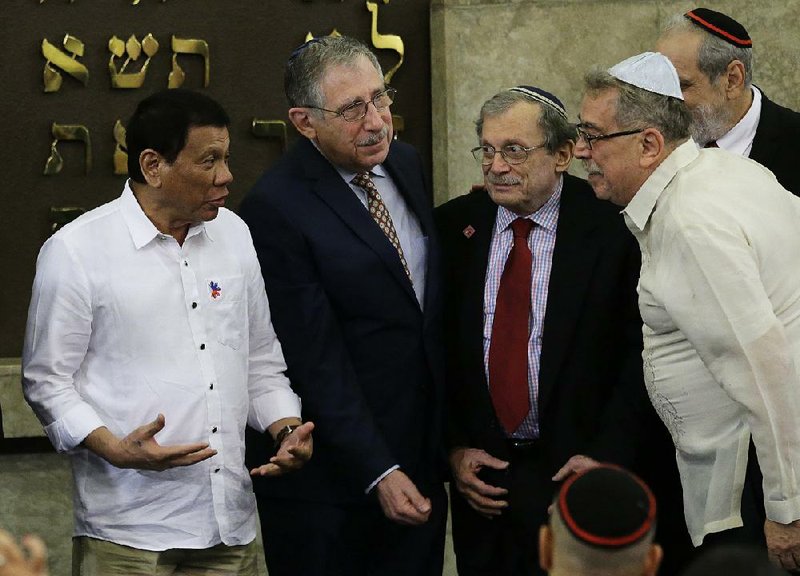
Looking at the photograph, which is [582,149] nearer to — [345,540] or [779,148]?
[779,148]

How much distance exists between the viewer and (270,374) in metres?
3.99

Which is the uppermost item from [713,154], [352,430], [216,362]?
[713,154]

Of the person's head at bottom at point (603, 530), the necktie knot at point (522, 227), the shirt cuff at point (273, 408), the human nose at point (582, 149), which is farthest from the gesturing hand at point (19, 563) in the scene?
the necktie knot at point (522, 227)

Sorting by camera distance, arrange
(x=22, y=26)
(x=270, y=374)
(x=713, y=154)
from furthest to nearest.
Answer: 1. (x=22, y=26)
2. (x=270, y=374)
3. (x=713, y=154)

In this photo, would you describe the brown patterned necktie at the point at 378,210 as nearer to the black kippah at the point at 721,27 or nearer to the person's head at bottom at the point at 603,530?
the black kippah at the point at 721,27

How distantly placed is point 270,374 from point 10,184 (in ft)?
6.34

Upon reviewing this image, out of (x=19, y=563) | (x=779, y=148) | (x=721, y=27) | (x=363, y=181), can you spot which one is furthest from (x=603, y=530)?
(x=721, y=27)

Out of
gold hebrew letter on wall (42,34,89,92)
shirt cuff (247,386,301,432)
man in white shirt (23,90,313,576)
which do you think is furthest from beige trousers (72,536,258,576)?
gold hebrew letter on wall (42,34,89,92)

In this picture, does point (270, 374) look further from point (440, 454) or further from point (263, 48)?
point (263, 48)

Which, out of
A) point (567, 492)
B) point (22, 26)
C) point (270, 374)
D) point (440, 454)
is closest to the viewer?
point (567, 492)

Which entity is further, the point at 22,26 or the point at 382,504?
the point at 22,26

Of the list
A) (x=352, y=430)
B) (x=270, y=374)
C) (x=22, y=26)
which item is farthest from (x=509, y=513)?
(x=22, y=26)

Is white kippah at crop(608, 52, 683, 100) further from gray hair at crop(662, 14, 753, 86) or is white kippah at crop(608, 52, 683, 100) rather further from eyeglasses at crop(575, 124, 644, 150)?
gray hair at crop(662, 14, 753, 86)

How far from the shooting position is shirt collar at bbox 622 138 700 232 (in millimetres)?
3619
